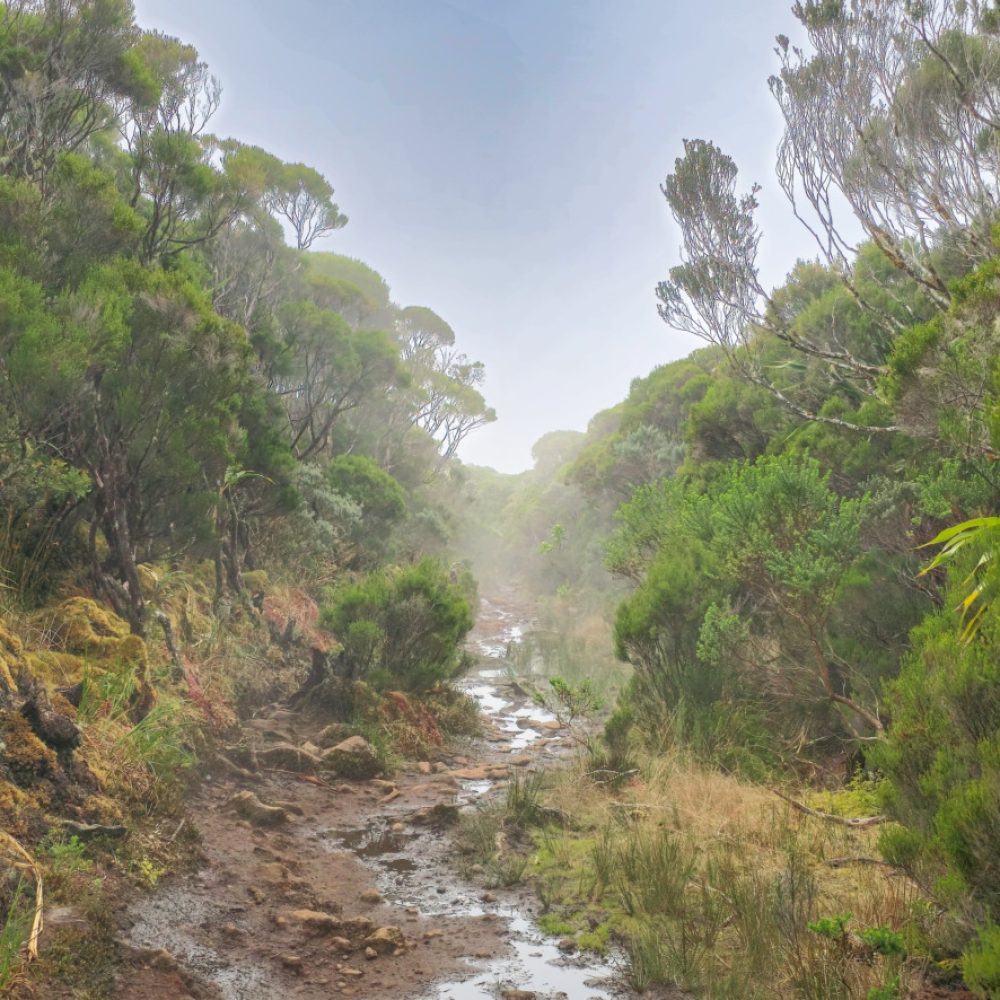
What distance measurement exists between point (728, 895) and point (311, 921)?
102 inches

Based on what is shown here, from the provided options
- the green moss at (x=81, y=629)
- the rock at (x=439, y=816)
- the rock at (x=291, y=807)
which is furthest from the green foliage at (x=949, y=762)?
the green moss at (x=81, y=629)

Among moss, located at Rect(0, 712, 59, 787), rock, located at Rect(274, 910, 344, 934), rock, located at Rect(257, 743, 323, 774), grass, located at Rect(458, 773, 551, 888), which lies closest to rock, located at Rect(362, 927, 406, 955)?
rock, located at Rect(274, 910, 344, 934)

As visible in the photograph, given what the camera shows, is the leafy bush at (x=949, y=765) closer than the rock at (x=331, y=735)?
Yes

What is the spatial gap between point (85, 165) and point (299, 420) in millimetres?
11113

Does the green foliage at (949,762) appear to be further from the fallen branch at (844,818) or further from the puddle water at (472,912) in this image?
the puddle water at (472,912)

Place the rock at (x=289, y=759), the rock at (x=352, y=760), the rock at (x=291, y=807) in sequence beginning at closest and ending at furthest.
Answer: the rock at (x=291, y=807)
the rock at (x=289, y=759)
the rock at (x=352, y=760)

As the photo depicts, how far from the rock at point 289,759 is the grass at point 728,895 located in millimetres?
2972

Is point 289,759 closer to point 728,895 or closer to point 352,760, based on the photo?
point 352,760

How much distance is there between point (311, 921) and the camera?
4594 mm

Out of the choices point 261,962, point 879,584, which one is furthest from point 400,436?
point 261,962

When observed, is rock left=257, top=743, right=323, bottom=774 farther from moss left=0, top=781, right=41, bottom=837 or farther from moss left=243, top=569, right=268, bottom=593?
moss left=243, top=569, right=268, bottom=593

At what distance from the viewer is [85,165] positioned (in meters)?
7.83

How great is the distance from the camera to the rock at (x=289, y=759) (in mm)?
7902

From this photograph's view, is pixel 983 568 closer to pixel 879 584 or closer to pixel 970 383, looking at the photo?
pixel 970 383
